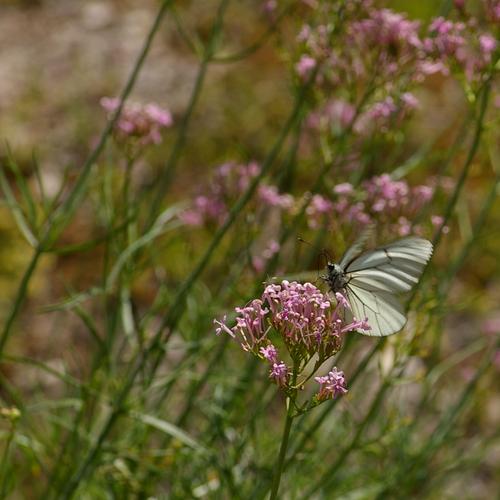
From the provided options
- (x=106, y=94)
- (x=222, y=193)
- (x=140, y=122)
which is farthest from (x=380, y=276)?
(x=106, y=94)

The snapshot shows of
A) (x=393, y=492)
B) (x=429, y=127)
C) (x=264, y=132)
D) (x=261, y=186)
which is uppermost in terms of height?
(x=429, y=127)

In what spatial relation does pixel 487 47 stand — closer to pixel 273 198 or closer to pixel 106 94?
pixel 273 198

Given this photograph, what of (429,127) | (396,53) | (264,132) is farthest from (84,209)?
(396,53)

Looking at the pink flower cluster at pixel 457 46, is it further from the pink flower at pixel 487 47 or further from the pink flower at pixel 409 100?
the pink flower at pixel 409 100

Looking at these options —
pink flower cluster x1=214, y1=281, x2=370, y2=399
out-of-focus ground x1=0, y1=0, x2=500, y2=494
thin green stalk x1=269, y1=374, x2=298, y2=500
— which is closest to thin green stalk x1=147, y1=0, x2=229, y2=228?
pink flower cluster x1=214, y1=281, x2=370, y2=399

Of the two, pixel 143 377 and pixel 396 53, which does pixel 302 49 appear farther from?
pixel 143 377

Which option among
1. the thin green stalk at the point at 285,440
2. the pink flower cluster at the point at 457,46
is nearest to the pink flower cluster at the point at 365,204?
the pink flower cluster at the point at 457,46

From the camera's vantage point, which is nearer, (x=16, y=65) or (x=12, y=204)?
(x=12, y=204)

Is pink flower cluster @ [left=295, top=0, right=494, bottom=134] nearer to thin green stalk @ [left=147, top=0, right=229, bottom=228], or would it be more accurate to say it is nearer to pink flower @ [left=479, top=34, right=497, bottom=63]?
pink flower @ [left=479, top=34, right=497, bottom=63]
